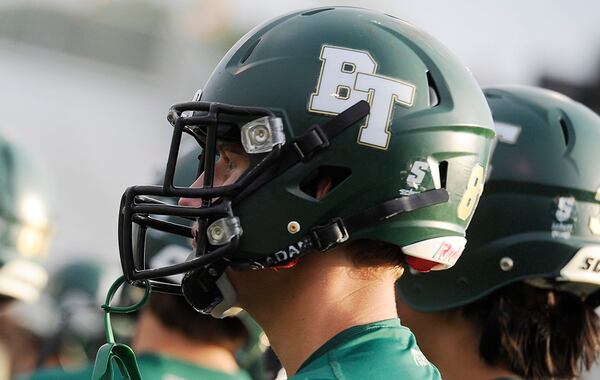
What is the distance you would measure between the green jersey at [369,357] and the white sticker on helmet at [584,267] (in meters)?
1.21

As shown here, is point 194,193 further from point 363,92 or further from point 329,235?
point 363,92

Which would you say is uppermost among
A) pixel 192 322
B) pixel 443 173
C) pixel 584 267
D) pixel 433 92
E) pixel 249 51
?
pixel 249 51

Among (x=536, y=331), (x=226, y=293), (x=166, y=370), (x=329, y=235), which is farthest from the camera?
(x=166, y=370)

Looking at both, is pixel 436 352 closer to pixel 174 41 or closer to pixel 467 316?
pixel 467 316

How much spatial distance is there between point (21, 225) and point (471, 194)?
2.90 m

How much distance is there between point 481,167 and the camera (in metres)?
3.20

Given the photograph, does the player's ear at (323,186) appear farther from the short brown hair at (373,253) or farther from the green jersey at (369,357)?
the green jersey at (369,357)

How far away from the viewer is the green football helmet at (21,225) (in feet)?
17.7

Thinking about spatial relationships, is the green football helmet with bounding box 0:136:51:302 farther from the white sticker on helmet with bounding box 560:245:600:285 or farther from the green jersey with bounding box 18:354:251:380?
the white sticker on helmet with bounding box 560:245:600:285

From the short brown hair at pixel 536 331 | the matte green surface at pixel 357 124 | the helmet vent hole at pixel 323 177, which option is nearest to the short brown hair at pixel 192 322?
the short brown hair at pixel 536 331

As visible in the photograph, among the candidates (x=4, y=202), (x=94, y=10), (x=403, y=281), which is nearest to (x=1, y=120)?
(x=94, y=10)

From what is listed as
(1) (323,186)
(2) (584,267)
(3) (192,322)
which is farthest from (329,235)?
(3) (192,322)

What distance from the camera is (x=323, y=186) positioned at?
9.80 feet

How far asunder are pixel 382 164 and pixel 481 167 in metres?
0.37
